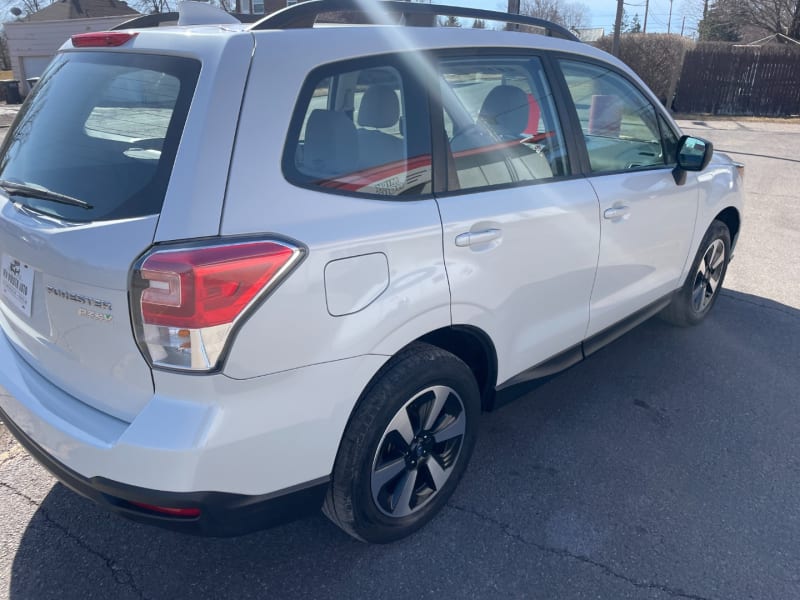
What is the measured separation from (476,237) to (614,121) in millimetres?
1607

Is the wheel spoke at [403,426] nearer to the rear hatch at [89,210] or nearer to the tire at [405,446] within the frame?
the tire at [405,446]

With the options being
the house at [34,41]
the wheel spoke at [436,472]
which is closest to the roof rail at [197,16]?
the wheel spoke at [436,472]

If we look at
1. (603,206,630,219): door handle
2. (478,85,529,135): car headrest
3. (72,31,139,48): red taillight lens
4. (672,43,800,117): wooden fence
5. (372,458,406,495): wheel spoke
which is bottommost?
(672,43,800,117): wooden fence

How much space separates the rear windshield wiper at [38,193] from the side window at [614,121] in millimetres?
2166

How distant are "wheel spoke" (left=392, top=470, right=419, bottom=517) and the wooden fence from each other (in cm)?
2340

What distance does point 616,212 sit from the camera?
3.16 metres

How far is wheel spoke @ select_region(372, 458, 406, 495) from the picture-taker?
236cm

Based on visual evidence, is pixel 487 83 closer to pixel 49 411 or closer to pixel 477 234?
pixel 477 234

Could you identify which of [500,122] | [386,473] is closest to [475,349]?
[386,473]

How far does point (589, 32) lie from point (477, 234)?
48491mm

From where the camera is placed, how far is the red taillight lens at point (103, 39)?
7.40ft

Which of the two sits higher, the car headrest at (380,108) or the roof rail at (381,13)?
the roof rail at (381,13)

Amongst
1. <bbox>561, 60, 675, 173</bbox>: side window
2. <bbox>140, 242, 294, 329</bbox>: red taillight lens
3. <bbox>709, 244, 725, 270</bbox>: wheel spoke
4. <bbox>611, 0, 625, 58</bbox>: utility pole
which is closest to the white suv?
<bbox>140, 242, 294, 329</bbox>: red taillight lens

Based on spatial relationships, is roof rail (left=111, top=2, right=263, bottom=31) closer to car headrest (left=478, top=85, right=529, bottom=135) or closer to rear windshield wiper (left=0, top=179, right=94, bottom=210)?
rear windshield wiper (left=0, top=179, right=94, bottom=210)
